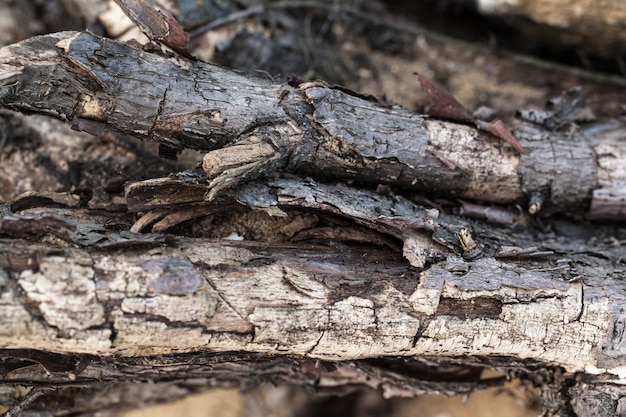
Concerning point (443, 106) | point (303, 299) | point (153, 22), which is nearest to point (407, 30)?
point (443, 106)

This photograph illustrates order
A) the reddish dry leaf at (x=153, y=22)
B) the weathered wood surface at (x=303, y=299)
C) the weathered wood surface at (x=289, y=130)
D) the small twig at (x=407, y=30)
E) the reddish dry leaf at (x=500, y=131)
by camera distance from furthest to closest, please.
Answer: the small twig at (x=407, y=30) < the reddish dry leaf at (x=500, y=131) < the reddish dry leaf at (x=153, y=22) < the weathered wood surface at (x=289, y=130) < the weathered wood surface at (x=303, y=299)

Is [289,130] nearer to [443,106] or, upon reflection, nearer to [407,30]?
[443,106]

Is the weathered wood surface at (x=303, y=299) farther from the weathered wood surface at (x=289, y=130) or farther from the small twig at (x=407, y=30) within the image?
the small twig at (x=407, y=30)

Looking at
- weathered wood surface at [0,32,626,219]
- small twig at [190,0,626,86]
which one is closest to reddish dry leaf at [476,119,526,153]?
weathered wood surface at [0,32,626,219]

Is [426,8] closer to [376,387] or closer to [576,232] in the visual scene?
[576,232]

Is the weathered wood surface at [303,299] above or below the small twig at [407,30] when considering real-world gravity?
below

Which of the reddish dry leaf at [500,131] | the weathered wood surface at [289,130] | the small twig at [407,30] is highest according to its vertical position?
the small twig at [407,30]

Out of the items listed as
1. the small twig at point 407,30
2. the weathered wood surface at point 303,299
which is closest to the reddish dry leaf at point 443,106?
the weathered wood surface at point 303,299
